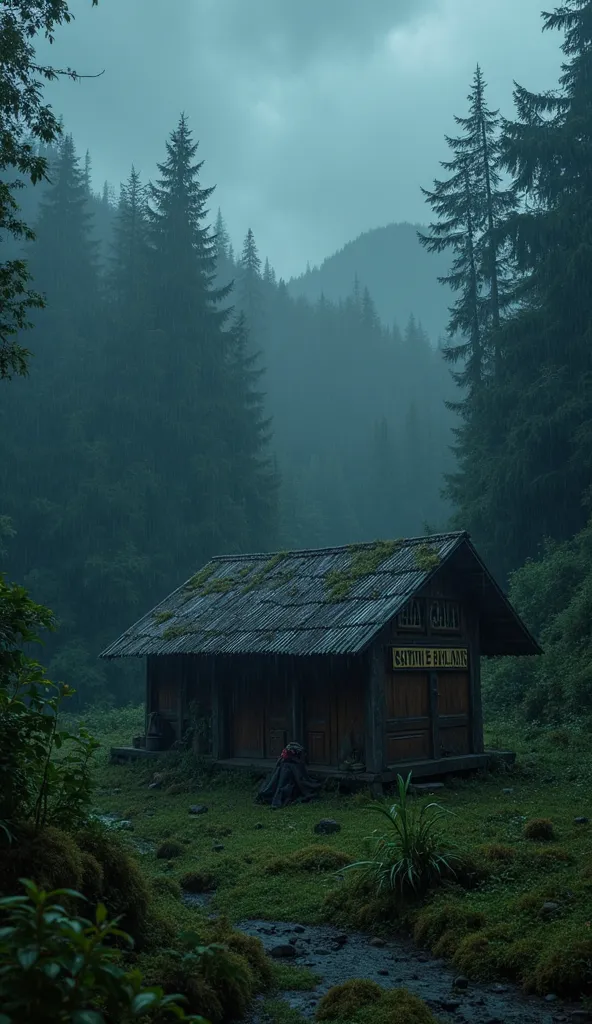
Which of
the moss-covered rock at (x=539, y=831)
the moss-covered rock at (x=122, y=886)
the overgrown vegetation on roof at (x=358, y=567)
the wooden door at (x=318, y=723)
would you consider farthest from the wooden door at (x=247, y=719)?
the moss-covered rock at (x=122, y=886)

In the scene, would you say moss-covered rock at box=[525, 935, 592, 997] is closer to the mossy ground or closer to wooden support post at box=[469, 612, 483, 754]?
the mossy ground

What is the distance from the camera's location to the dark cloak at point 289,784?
1550 centimetres

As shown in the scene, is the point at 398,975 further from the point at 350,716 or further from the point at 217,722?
the point at 217,722

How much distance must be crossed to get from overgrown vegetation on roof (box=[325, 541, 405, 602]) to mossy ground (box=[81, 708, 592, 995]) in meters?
4.21

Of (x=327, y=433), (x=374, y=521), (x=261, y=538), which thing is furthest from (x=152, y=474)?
(x=327, y=433)

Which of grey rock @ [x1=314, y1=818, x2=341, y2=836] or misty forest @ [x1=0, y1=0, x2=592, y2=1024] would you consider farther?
grey rock @ [x1=314, y1=818, x2=341, y2=836]

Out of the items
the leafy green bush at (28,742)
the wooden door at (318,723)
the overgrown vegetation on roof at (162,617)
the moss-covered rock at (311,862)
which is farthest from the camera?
the overgrown vegetation on roof at (162,617)

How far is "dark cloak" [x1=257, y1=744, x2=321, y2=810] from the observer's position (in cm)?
1550

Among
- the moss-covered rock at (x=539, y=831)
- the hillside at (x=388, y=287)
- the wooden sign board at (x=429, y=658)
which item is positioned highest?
the hillside at (x=388, y=287)

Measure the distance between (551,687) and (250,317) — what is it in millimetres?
65225

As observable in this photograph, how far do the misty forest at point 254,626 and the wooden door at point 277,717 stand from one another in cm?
8

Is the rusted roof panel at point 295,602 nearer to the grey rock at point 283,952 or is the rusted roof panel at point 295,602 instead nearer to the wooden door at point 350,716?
the wooden door at point 350,716

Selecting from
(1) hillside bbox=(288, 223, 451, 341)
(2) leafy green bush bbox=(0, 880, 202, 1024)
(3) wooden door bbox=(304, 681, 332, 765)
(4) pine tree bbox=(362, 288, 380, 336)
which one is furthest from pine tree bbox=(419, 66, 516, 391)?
(1) hillside bbox=(288, 223, 451, 341)

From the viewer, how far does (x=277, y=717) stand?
59.9 feet
